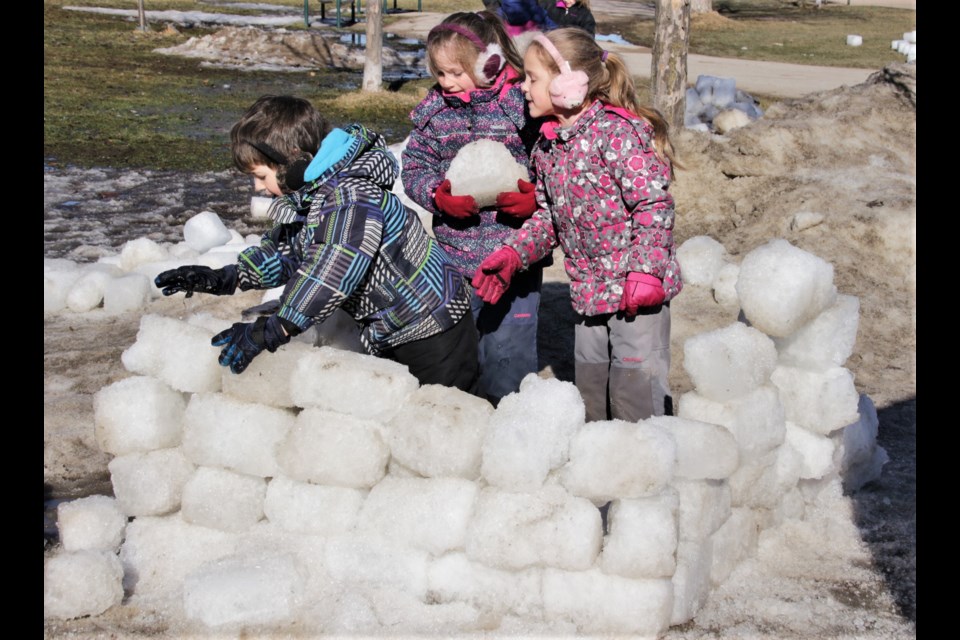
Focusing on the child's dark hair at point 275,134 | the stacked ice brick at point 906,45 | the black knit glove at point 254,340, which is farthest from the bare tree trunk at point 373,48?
the black knit glove at point 254,340

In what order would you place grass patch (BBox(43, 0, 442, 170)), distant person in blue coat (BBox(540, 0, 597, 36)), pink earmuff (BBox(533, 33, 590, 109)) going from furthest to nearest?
grass patch (BBox(43, 0, 442, 170)) < distant person in blue coat (BBox(540, 0, 597, 36)) < pink earmuff (BBox(533, 33, 590, 109))

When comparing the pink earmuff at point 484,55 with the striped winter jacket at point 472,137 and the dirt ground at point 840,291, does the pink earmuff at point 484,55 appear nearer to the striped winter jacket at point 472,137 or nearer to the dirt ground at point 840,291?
the striped winter jacket at point 472,137

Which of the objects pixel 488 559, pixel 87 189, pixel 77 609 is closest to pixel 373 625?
pixel 488 559

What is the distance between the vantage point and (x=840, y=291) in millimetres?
6281

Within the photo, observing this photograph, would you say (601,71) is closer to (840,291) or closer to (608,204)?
(608,204)

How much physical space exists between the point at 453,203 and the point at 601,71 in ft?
2.36

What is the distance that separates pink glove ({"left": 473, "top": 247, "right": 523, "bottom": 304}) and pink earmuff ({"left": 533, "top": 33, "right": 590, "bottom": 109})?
56 centimetres

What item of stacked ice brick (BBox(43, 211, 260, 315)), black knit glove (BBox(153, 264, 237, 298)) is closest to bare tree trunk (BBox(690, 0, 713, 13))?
stacked ice brick (BBox(43, 211, 260, 315))

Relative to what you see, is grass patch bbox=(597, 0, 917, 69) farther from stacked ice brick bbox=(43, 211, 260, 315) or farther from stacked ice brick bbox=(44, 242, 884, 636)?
stacked ice brick bbox=(44, 242, 884, 636)

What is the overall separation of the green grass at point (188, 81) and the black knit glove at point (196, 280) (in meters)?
6.73

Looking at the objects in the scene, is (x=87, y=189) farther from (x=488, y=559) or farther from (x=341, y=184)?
(x=488, y=559)

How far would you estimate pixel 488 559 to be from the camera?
3039 mm

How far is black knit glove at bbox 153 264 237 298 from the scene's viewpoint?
12.0 feet

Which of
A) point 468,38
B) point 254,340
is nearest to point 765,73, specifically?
point 468,38
